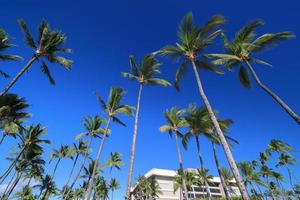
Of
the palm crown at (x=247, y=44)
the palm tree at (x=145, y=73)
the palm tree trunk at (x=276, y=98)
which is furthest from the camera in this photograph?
the palm tree at (x=145, y=73)

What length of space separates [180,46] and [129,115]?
1190 cm

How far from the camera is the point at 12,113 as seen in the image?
2584cm

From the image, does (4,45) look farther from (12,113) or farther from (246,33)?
(246,33)

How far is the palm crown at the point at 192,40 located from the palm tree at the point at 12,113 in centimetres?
1953

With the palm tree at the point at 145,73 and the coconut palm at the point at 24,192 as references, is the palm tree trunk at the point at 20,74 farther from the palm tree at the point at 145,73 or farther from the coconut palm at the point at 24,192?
the coconut palm at the point at 24,192

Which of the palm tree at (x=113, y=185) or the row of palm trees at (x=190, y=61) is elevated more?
the palm tree at (x=113, y=185)

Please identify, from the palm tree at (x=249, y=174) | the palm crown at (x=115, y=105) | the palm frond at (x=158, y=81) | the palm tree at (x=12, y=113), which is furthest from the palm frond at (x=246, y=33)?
the palm tree at (x=249, y=174)

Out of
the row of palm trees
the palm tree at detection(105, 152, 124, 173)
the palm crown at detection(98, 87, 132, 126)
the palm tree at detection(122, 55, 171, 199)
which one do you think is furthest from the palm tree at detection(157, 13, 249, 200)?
the palm tree at detection(105, 152, 124, 173)

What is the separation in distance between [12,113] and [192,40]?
2366 centimetres

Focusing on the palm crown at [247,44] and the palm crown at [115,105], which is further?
the palm crown at [115,105]

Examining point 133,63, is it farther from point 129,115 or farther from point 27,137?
point 27,137

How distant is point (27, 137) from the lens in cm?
3512

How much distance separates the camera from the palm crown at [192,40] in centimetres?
1510

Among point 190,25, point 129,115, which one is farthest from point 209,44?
point 129,115
